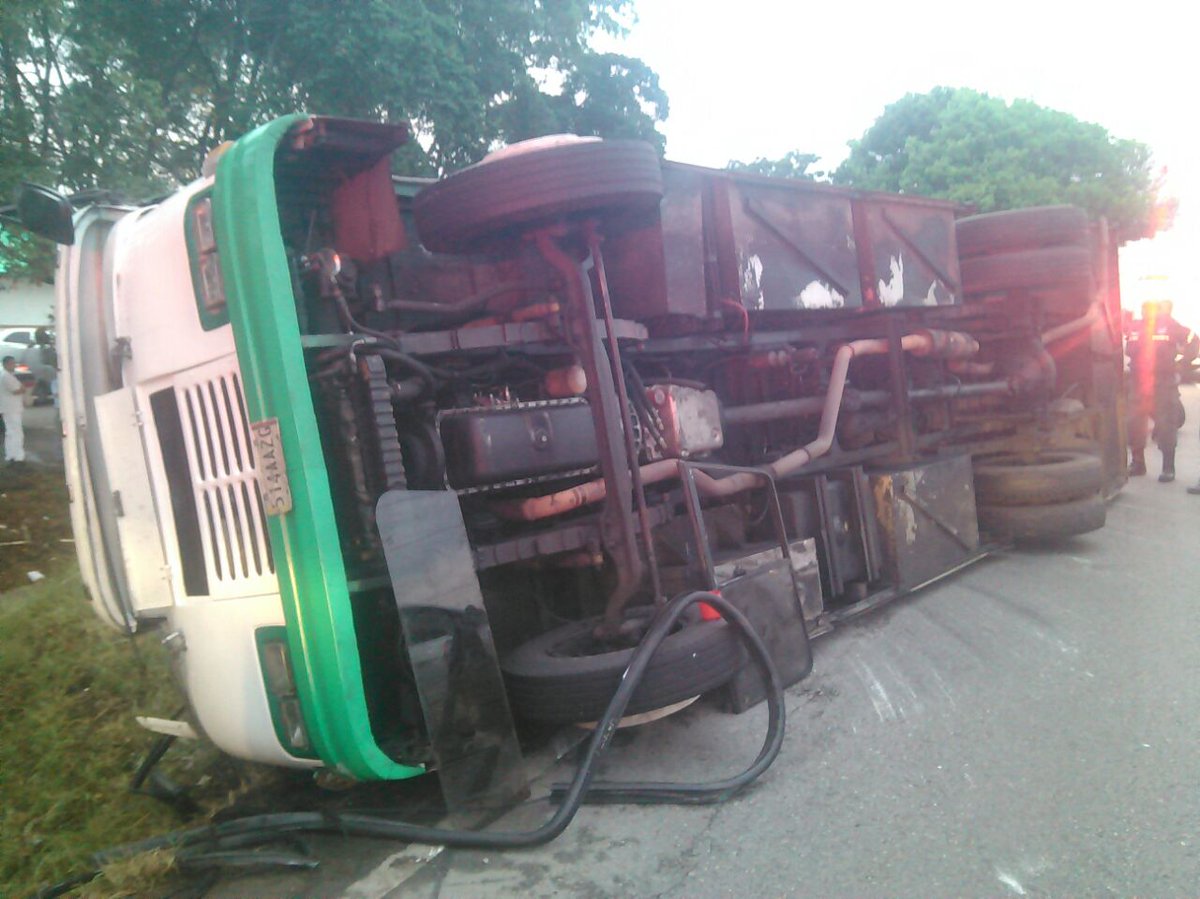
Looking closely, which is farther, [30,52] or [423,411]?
[30,52]

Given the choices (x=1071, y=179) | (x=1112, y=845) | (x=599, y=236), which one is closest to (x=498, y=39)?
(x=599, y=236)

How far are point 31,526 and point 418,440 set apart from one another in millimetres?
5261

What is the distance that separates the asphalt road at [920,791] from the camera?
218cm

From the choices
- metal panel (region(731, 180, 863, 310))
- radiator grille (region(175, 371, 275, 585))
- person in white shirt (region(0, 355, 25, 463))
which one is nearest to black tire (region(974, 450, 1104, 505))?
metal panel (region(731, 180, 863, 310))

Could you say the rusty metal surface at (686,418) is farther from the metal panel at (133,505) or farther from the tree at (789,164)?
the tree at (789,164)

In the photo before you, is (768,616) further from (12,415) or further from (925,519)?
(12,415)

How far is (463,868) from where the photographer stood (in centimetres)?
229

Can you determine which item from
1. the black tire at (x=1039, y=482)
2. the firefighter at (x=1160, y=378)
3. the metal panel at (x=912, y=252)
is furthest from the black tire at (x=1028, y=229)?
the firefighter at (x=1160, y=378)

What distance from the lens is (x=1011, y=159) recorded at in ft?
54.1

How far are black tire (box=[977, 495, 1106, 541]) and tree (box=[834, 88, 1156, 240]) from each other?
1183 centimetres

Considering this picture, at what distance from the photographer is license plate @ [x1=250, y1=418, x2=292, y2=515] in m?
2.27

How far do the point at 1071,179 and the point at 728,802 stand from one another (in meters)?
18.2

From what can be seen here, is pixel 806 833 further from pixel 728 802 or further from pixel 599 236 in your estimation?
pixel 599 236

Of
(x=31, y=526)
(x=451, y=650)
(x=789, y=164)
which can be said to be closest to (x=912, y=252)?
(x=451, y=650)
